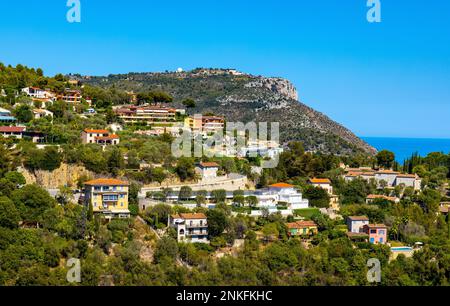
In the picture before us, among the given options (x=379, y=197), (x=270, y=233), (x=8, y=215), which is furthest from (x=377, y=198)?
(x=8, y=215)

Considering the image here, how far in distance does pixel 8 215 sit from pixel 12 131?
11281mm

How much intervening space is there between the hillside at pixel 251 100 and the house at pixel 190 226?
3409 cm

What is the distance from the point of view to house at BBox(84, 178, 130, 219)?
104 feet

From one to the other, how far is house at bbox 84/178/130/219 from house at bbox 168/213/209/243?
250 cm

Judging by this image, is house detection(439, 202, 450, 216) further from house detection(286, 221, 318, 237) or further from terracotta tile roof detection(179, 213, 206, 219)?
terracotta tile roof detection(179, 213, 206, 219)

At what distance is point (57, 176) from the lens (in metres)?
35.5

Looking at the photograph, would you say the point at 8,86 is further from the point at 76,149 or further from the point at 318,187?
the point at 318,187

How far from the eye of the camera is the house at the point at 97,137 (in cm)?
4022

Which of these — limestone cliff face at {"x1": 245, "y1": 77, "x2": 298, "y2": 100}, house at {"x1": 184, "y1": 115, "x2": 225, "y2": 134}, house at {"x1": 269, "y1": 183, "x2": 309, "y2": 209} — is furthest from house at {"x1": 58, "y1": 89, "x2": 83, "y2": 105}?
limestone cliff face at {"x1": 245, "y1": 77, "x2": 298, "y2": 100}

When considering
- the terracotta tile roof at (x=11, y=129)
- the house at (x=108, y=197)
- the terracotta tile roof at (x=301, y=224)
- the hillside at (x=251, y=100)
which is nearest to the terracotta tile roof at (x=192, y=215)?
the house at (x=108, y=197)

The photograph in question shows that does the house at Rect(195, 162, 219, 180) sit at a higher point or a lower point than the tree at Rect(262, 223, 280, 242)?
higher

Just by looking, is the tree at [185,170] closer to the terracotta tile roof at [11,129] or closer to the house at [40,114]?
the terracotta tile roof at [11,129]
